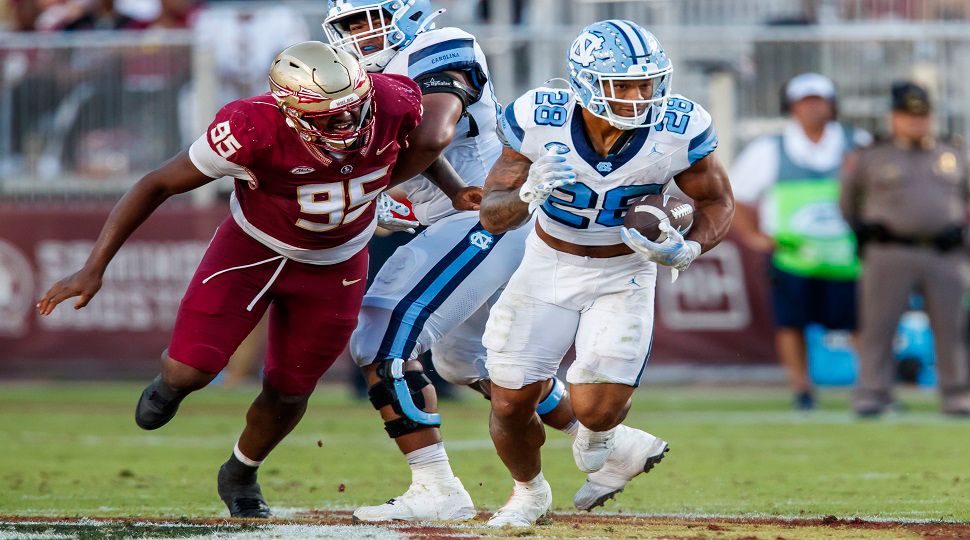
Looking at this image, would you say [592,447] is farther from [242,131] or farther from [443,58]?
[242,131]

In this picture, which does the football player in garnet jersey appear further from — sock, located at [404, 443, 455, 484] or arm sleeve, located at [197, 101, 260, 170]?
sock, located at [404, 443, 455, 484]

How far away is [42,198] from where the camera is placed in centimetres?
1344

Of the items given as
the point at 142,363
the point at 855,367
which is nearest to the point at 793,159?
the point at 855,367

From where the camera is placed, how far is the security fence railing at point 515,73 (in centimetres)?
1302

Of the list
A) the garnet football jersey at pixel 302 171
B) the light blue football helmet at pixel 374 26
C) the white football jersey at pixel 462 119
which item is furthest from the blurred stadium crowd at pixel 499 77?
the garnet football jersey at pixel 302 171

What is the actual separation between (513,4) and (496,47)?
71 cm

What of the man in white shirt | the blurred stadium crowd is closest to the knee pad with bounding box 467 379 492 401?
the man in white shirt

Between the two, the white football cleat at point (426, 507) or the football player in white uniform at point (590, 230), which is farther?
the white football cleat at point (426, 507)

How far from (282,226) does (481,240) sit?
36.2 inches

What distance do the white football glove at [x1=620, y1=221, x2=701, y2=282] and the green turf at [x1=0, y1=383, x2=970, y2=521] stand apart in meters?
1.34

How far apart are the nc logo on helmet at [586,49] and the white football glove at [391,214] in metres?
1.01

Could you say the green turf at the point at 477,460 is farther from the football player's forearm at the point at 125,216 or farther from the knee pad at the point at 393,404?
the football player's forearm at the point at 125,216

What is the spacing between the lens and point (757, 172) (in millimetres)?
11461

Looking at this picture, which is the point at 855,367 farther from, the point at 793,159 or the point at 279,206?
the point at 279,206
